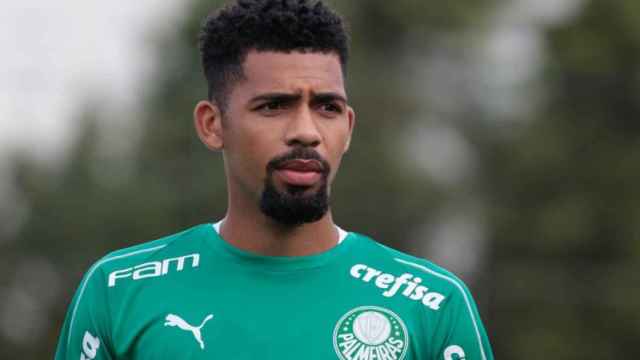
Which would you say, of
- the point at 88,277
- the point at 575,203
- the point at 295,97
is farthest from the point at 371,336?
the point at 575,203

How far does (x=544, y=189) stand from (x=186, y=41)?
1010 centimetres

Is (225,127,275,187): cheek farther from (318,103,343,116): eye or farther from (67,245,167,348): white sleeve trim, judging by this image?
(67,245,167,348): white sleeve trim

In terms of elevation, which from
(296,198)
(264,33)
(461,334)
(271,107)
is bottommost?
(461,334)

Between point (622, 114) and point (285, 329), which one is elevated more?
point (285, 329)

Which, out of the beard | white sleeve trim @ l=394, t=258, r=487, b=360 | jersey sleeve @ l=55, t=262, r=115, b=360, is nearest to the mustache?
the beard

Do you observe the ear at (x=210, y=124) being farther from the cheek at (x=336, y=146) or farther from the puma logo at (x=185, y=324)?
the puma logo at (x=185, y=324)

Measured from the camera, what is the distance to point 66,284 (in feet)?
117

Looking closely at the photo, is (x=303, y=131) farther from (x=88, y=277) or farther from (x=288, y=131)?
(x=88, y=277)

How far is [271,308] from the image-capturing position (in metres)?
6.77

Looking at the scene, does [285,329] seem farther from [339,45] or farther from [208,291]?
[339,45]

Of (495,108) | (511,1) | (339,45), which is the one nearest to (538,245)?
(495,108)

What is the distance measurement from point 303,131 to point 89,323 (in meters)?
1.14

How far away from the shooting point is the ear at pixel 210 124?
23.2 ft

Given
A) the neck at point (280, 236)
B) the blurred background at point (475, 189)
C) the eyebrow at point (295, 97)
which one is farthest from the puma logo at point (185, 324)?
the blurred background at point (475, 189)
